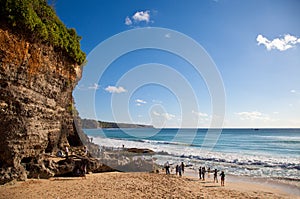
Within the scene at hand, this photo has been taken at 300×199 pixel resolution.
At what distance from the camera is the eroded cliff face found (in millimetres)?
11719

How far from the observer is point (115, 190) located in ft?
42.9

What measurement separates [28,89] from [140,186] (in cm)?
871

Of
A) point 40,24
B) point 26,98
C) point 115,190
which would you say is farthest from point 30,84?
point 115,190

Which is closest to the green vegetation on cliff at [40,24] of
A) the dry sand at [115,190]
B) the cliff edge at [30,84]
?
the cliff edge at [30,84]

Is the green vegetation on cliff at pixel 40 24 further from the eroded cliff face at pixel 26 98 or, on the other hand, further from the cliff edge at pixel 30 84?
the eroded cliff face at pixel 26 98

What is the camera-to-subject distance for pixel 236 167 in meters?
26.4

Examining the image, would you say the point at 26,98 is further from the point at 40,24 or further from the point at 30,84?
the point at 40,24

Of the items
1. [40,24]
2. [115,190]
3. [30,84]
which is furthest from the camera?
[40,24]

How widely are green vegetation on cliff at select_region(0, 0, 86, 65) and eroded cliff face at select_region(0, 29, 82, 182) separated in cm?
53

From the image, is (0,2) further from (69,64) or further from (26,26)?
(69,64)

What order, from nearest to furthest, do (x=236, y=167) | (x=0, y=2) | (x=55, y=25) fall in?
1. (x=0, y=2)
2. (x=55, y=25)
3. (x=236, y=167)

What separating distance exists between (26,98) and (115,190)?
23.1 ft

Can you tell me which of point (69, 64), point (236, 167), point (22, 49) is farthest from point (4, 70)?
point (236, 167)

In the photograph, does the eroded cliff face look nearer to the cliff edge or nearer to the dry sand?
the cliff edge
